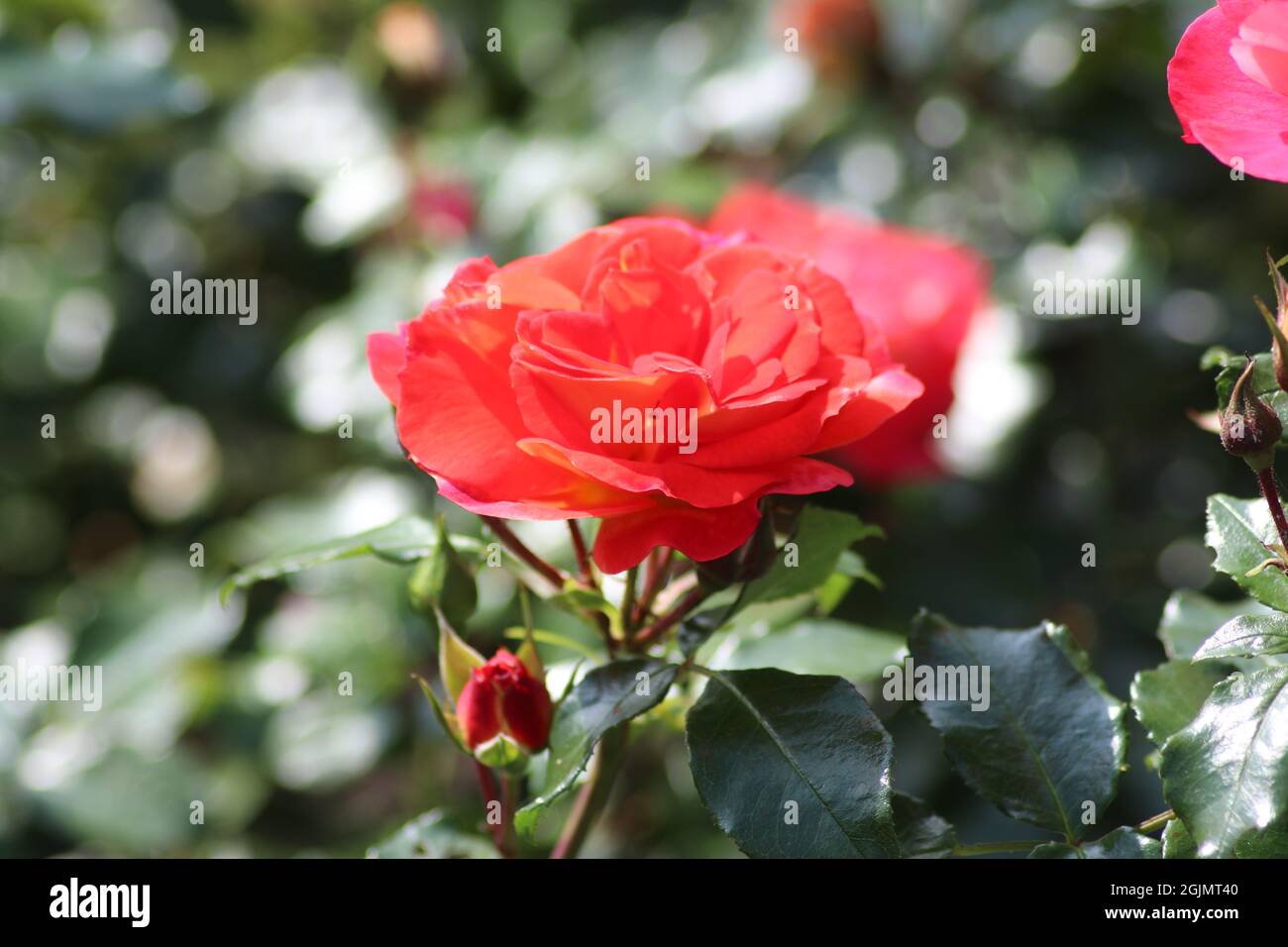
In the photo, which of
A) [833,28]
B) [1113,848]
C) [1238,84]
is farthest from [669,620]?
[833,28]

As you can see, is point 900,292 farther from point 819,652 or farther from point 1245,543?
point 1245,543

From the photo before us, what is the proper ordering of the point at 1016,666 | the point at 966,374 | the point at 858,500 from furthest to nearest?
the point at 966,374 < the point at 858,500 < the point at 1016,666

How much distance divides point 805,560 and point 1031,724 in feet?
0.50

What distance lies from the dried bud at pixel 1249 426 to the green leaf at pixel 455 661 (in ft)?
1.30

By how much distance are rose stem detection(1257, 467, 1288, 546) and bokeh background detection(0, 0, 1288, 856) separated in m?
0.92

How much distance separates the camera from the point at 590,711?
0.66 meters

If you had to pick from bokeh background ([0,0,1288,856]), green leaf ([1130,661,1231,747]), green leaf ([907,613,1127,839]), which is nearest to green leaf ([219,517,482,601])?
green leaf ([907,613,1127,839])

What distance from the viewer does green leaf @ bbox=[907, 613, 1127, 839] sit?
2.24 ft

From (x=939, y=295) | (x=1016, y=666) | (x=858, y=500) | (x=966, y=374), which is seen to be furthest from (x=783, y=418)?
(x=966, y=374)

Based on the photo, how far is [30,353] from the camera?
2096mm
